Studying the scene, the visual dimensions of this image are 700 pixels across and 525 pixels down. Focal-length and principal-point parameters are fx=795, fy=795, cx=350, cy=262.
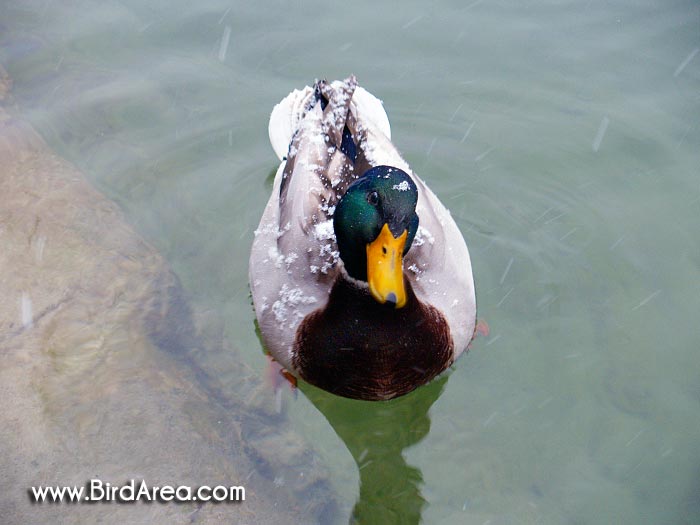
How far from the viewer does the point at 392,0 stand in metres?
6.38

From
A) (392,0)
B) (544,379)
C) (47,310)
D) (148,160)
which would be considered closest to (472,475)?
(544,379)

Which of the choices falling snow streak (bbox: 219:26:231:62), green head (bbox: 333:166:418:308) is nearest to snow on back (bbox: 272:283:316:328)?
green head (bbox: 333:166:418:308)

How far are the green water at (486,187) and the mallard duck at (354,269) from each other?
362mm

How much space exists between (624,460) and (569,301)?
97 centimetres

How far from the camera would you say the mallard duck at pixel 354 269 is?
297cm

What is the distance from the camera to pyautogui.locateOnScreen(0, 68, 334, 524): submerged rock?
303 centimetres

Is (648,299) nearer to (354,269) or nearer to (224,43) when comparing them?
(354,269)

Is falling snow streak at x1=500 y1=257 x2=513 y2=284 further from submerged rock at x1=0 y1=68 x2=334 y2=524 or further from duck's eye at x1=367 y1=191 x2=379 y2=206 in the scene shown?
duck's eye at x1=367 y1=191 x2=379 y2=206

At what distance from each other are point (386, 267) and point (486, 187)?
220 cm

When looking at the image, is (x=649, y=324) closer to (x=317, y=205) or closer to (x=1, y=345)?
(x=317, y=205)

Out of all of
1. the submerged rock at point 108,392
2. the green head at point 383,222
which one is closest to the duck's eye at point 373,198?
the green head at point 383,222

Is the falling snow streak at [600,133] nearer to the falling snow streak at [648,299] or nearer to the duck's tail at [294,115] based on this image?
the falling snow streak at [648,299]

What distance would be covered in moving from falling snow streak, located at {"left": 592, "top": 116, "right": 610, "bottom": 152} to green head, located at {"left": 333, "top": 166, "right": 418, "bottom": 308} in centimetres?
259

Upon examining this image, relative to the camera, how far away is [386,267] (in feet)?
9.34
